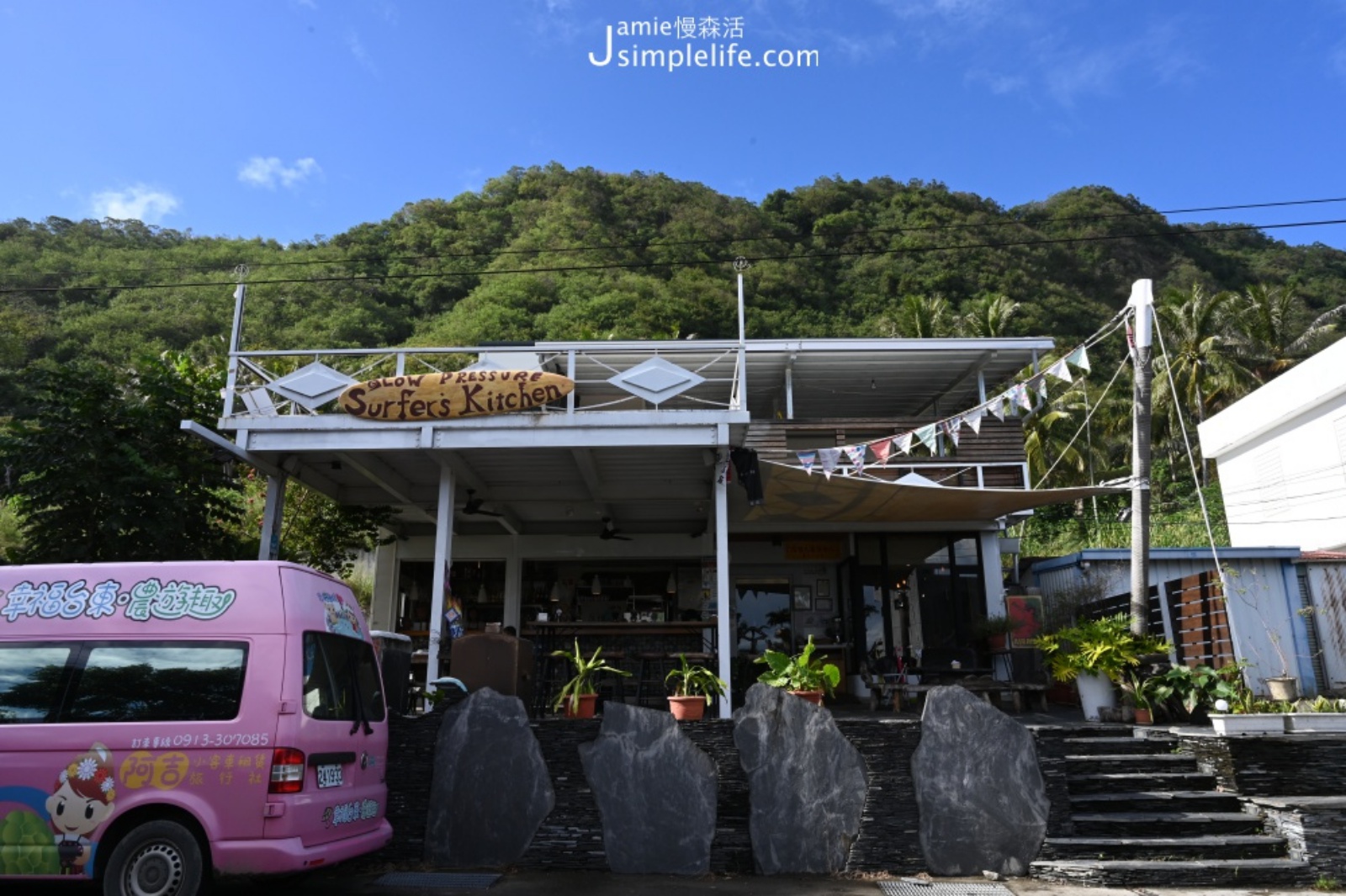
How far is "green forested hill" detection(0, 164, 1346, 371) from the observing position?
Answer: 30438 millimetres

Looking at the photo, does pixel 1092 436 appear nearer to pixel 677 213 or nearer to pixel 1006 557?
pixel 1006 557

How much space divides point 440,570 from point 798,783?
161 inches

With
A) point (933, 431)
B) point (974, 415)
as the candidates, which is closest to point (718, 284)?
point (933, 431)

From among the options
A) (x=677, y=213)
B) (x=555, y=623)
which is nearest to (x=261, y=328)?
(x=677, y=213)

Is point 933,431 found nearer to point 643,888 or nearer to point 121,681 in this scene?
point 643,888

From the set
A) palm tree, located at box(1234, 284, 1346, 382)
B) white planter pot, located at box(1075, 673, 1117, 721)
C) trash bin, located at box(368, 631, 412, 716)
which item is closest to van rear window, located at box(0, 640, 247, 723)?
trash bin, located at box(368, 631, 412, 716)

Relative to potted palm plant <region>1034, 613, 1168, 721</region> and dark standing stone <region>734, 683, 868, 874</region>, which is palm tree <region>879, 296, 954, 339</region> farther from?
dark standing stone <region>734, 683, 868, 874</region>

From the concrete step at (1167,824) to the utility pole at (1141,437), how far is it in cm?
269

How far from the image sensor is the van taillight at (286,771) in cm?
448

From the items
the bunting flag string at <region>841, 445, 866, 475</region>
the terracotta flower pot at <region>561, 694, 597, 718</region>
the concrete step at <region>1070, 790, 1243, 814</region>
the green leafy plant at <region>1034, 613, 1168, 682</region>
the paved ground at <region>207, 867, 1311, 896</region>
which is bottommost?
the paved ground at <region>207, 867, 1311, 896</region>

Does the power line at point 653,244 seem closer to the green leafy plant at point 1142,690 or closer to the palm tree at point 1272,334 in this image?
the palm tree at point 1272,334

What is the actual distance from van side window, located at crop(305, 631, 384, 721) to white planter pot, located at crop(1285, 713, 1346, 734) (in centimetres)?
658

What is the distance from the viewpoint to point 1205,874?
17.8 ft

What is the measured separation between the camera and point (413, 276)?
3369 cm
